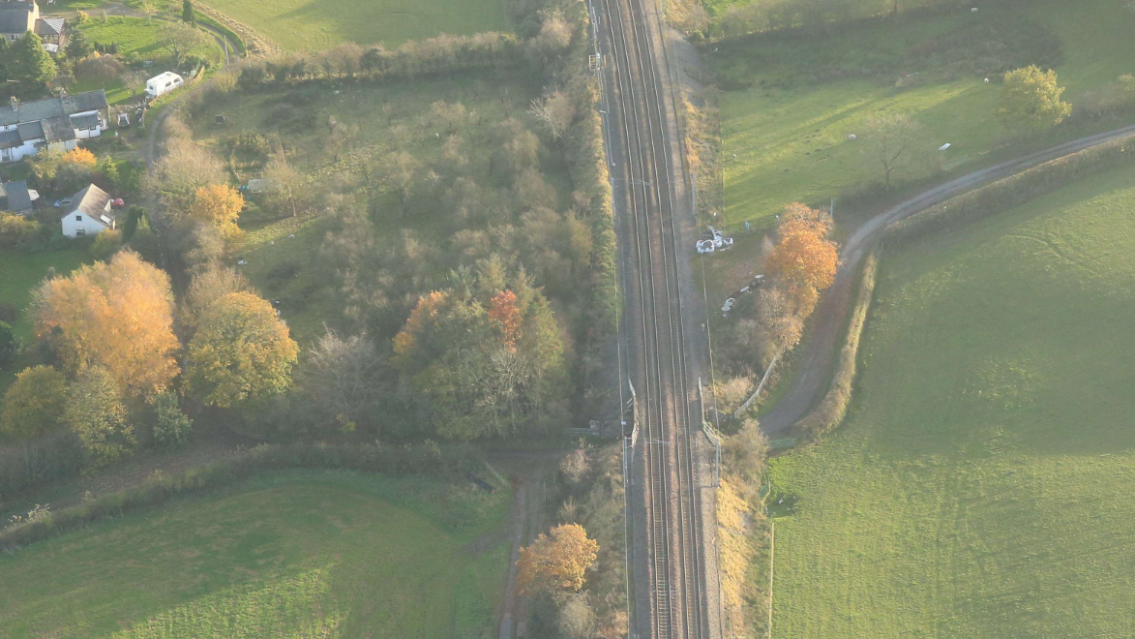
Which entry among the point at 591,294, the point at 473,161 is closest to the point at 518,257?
the point at 591,294

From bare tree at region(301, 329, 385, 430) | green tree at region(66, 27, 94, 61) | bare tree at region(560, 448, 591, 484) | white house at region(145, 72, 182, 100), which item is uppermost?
green tree at region(66, 27, 94, 61)

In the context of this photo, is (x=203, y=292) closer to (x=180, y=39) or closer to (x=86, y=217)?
(x=86, y=217)

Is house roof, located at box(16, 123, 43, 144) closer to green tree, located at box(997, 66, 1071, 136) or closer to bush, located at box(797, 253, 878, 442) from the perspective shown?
bush, located at box(797, 253, 878, 442)

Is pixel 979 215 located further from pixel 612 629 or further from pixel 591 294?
pixel 612 629

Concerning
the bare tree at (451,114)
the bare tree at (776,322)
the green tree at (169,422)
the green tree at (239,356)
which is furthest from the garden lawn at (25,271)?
the bare tree at (776,322)

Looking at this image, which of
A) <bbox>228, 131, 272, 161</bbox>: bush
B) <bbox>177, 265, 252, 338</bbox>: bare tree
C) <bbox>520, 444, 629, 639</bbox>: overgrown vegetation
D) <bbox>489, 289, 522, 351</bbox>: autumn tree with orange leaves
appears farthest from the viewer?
<bbox>228, 131, 272, 161</bbox>: bush

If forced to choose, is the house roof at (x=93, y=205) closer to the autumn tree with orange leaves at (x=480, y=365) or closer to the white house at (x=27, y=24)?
the white house at (x=27, y=24)

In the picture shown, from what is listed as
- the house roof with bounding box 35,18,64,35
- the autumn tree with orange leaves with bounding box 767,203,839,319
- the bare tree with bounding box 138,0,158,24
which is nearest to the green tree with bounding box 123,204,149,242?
the house roof with bounding box 35,18,64,35
